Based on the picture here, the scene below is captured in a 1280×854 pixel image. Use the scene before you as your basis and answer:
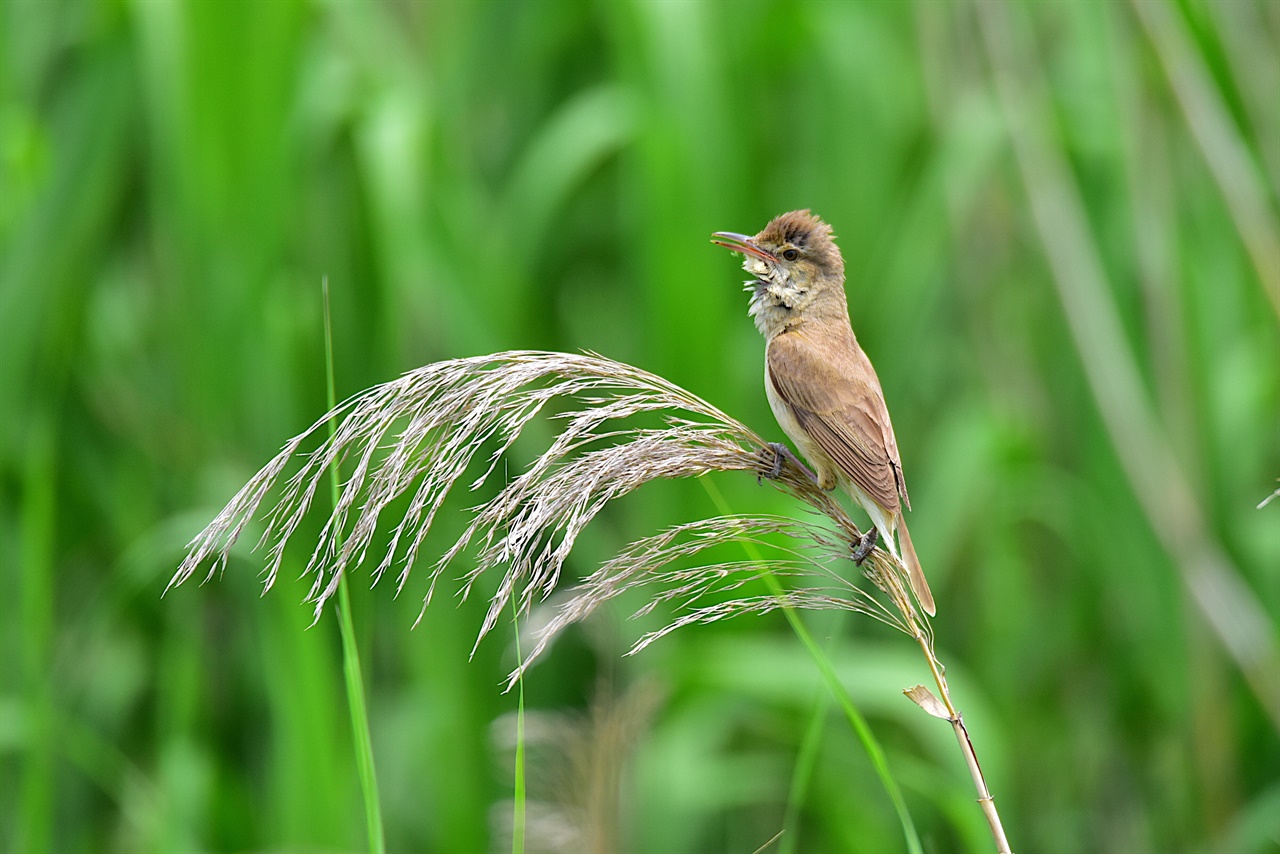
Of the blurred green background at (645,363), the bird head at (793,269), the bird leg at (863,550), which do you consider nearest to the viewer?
the bird leg at (863,550)

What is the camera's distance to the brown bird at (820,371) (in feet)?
6.96

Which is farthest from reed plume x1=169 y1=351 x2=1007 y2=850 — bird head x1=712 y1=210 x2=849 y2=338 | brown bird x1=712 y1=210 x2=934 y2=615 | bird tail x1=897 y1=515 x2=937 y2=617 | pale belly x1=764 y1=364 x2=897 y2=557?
bird head x1=712 y1=210 x2=849 y2=338

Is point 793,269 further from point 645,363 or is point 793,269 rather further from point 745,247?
point 645,363

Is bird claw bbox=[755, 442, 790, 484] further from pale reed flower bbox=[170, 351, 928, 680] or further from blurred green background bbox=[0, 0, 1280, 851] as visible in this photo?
blurred green background bbox=[0, 0, 1280, 851]

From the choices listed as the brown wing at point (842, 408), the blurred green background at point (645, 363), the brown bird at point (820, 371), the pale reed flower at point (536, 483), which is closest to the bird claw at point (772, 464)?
the pale reed flower at point (536, 483)

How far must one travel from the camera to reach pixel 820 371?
2.21 m

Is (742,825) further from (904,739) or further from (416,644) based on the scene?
(416,644)

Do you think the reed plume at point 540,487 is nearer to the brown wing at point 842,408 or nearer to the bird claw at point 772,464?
the bird claw at point 772,464

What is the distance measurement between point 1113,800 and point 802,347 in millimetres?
1991

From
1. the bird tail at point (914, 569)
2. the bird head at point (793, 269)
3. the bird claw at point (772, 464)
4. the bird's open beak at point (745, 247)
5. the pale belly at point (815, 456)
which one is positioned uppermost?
the bird's open beak at point (745, 247)

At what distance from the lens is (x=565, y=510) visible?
144 centimetres

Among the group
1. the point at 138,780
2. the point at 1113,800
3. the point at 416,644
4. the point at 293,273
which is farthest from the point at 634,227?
the point at 1113,800

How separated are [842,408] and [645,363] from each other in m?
0.94

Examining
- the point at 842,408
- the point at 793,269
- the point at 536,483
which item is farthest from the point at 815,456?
the point at 536,483
